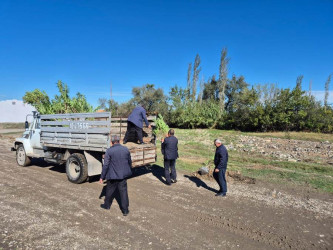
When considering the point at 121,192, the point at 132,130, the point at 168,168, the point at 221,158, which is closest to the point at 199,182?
the point at 168,168

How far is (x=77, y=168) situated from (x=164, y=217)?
388 cm

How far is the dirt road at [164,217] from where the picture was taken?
12.8ft

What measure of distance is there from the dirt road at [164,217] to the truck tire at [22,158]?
2063 mm

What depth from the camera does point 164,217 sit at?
15.9 feet

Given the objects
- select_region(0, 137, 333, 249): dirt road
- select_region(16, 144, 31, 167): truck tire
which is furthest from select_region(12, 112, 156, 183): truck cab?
select_region(16, 144, 31, 167): truck tire

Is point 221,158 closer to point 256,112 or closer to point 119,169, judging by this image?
point 119,169

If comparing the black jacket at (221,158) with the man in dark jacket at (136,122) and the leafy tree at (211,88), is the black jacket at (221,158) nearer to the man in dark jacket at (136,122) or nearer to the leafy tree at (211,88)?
the man in dark jacket at (136,122)

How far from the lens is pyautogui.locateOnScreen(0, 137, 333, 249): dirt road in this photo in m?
3.89

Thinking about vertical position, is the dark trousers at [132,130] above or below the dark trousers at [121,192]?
above

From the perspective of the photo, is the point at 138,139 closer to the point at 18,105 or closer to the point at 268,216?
the point at 268,216

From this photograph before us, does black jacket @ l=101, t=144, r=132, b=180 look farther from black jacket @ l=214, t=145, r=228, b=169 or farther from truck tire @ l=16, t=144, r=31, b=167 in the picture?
truck tire @ l=16, t=144, r=31, b=167

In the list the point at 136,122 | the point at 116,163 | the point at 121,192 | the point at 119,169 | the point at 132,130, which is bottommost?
the point at 121,192

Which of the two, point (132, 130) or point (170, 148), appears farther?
point (132, 130)

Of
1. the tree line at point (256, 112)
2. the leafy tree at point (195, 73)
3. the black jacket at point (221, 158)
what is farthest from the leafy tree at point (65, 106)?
the leafy tree at point (195, 73)
